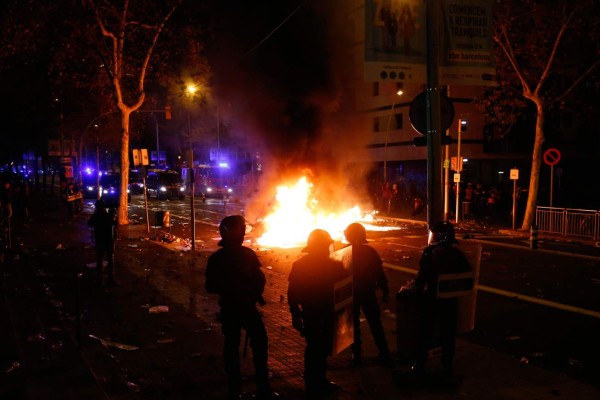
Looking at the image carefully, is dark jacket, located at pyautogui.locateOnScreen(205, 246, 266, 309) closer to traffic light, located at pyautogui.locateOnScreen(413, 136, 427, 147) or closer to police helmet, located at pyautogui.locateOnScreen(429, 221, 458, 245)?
police helmet, located at pyautogui.locateOnScreen(429, 221, 458, 245)

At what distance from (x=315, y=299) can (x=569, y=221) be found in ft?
56.4

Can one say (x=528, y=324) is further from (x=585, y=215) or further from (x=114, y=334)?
(x=585, y=215)

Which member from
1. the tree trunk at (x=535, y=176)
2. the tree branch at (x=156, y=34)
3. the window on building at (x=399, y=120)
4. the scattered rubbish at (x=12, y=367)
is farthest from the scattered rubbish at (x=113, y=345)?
the window on building at (x=399, y=120)

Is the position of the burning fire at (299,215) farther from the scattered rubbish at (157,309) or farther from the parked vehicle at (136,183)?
the parked vehicle at (136,183)

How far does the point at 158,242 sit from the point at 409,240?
8086mm

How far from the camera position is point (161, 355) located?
6617 mm

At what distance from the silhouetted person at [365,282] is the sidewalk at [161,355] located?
27 cm

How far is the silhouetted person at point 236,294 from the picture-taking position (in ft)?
16.5

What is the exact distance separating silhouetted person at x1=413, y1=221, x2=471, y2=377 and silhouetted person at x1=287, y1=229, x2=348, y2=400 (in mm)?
980

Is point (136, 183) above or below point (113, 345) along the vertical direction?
above

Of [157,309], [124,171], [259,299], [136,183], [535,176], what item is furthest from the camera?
[136,183]

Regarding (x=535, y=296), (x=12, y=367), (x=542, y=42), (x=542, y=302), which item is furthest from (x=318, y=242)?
(x=542, y=42)

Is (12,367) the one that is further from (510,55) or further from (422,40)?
(510,55)

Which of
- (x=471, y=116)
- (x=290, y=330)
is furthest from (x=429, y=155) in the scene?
(x=471, y=116)
